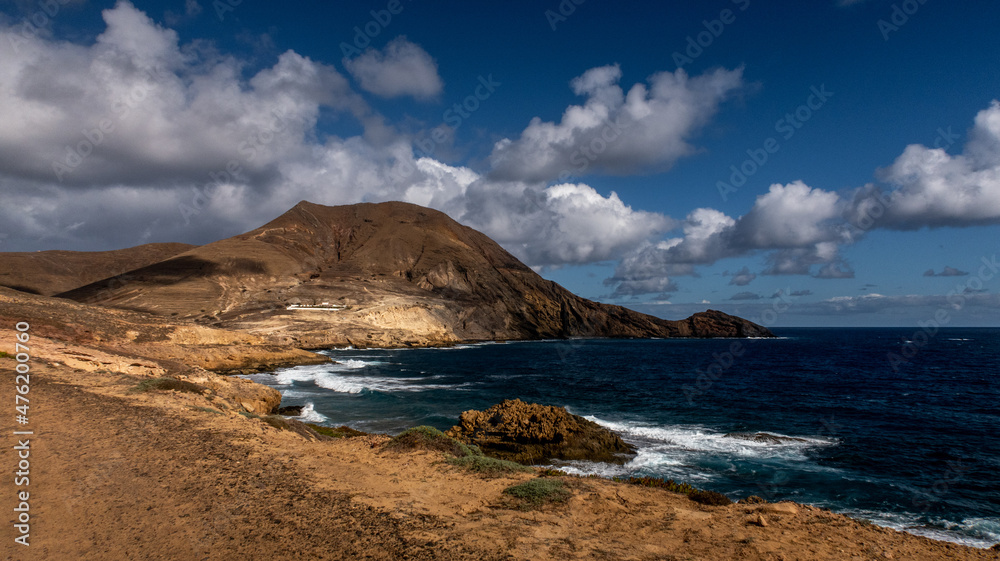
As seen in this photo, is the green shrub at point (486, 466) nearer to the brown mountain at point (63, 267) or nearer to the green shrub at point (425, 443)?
the green shrub at point (425, 443)

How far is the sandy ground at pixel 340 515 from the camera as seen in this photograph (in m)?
6.32

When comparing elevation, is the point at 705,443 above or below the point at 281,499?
below

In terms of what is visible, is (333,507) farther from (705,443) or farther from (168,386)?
(705,443)

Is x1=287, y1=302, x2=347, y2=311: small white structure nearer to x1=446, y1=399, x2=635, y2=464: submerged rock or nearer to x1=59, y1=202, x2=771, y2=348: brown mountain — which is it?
x1=59, y1=202, x2=771, y2=348: brown mountain

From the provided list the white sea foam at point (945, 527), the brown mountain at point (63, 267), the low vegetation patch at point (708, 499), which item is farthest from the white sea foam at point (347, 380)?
the brown mountain at point (63, 267)

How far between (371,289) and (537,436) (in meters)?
84.7

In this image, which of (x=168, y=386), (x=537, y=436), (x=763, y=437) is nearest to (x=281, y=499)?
(x=537, y=436)

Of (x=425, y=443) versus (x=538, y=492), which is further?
(x=425, y=443)

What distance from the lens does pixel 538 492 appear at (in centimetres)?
835

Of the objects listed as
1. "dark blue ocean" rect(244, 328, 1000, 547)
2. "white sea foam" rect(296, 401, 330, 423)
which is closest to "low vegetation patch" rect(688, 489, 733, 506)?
"dark blue ocean" rect(244, 328, 1000, 547)

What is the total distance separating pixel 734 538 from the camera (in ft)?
22.4

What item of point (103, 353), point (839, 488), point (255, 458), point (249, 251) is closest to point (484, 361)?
point (103, 353)

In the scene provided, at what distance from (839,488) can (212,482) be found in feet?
59.7

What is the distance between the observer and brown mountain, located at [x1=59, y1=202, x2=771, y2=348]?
78375mm
